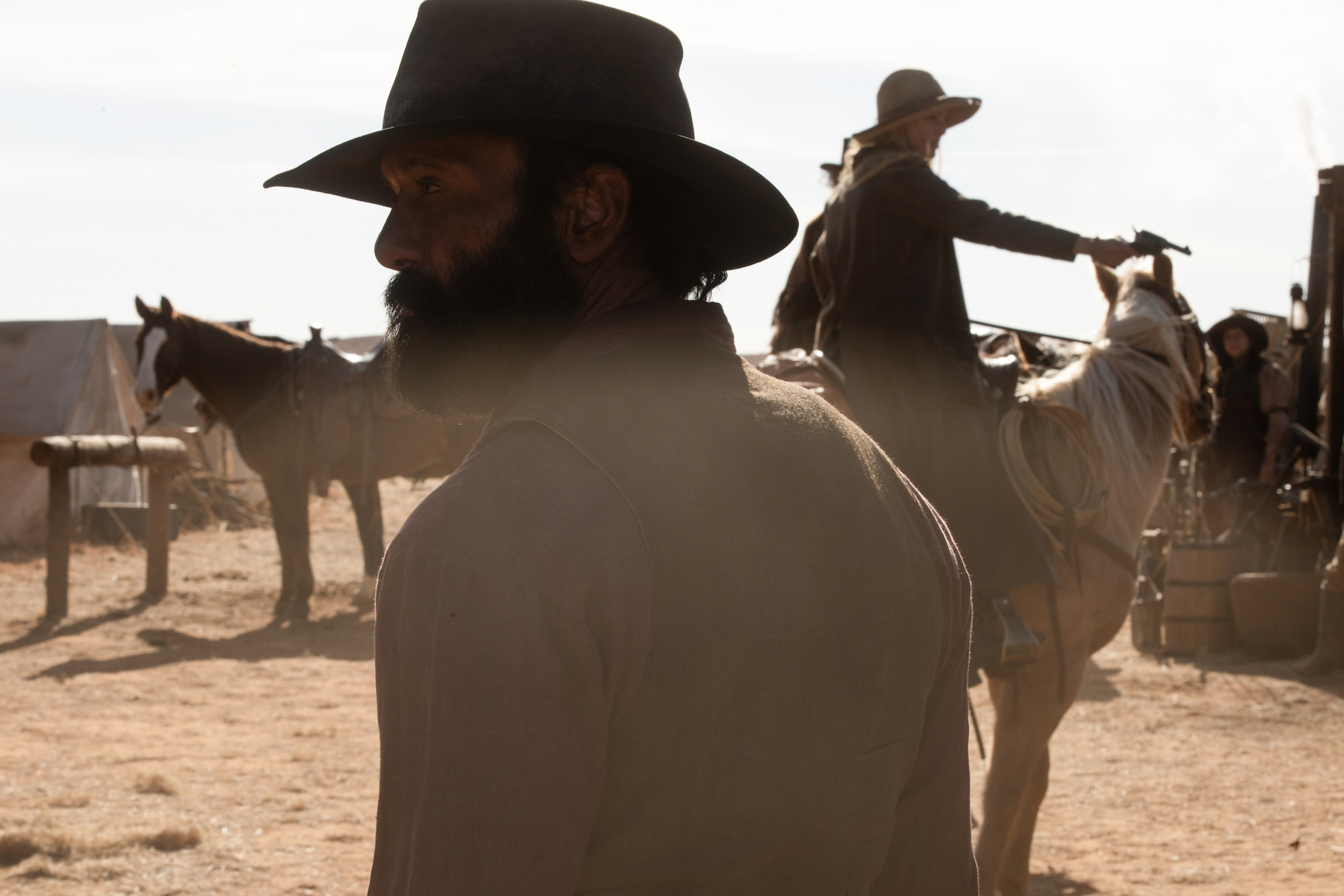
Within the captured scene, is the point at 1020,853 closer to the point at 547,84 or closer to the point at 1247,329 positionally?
the point at 547,84

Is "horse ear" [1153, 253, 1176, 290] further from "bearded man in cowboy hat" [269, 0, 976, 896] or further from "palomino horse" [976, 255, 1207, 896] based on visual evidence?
"bearded man in cowboy hat" [269, 0, 976, 896]

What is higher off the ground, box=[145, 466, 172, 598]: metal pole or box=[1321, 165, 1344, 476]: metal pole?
box=[1321, 165, 1344, 476]: metal pole

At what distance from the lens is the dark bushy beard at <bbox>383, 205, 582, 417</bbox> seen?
128 cm

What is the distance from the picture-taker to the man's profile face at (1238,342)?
9664 mm

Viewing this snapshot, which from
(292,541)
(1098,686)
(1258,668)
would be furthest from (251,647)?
(1258,668)

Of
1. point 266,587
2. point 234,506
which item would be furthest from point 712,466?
point 234,506

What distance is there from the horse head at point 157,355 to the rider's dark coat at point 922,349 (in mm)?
7526

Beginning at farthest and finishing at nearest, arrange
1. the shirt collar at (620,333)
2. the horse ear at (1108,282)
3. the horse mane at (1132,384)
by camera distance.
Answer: the horse ear at (1108,282), the horse mane at (1132,384), the shirt collar at (620,333)

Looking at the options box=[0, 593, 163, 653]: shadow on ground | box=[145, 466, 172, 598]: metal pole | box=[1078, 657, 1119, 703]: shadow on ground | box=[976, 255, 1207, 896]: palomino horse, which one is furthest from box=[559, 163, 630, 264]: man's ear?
box=[145, 466, 172, 598]: metal pole

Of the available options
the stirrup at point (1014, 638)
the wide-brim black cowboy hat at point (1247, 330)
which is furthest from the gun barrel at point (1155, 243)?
the wide-brim black cowboy hat at point (1247, 330)

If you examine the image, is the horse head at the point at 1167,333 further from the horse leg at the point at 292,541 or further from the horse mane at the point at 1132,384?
the horse leg at the point at 292,541

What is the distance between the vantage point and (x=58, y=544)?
995 cm

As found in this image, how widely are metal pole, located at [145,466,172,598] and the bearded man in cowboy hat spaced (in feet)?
35.5

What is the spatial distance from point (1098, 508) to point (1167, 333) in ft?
2.55
